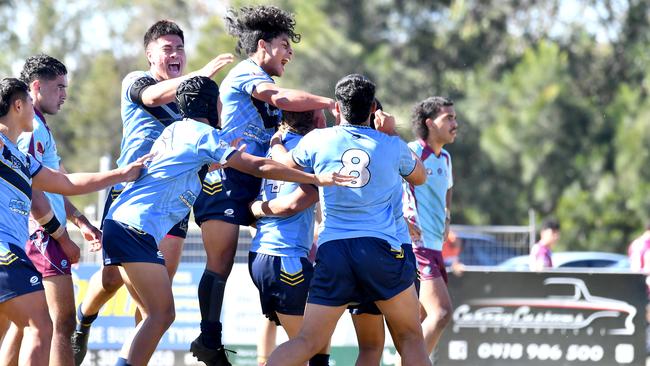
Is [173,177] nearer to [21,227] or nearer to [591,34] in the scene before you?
[21,227]

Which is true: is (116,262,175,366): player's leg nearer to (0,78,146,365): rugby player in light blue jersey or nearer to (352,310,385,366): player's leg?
(0,78,146,365): rugby player in light blue jersey

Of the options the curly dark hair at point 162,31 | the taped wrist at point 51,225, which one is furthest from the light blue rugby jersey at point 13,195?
the curly dark hair at point 162,31

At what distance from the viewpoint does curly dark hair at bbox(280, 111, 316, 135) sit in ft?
24.3

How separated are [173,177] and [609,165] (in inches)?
1047

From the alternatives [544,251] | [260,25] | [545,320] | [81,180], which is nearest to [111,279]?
[81,180]

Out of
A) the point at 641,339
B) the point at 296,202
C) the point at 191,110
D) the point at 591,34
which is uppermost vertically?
the point at 591,34

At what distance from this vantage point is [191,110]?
689cm

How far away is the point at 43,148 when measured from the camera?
25.3 feet

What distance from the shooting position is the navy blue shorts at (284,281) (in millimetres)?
7148

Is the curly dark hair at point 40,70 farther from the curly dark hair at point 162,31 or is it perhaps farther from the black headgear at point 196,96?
the black headgear at point 196,96

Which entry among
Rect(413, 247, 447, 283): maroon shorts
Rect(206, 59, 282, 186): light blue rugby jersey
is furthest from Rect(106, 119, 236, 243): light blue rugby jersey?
Rect(413, 247, 447, 283): maroon shorts

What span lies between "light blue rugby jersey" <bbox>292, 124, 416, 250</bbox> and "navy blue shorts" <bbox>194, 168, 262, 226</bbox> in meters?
0.87

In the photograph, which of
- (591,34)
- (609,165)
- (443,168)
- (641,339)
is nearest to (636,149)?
(609,165)

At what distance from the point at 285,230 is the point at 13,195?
1789mm
